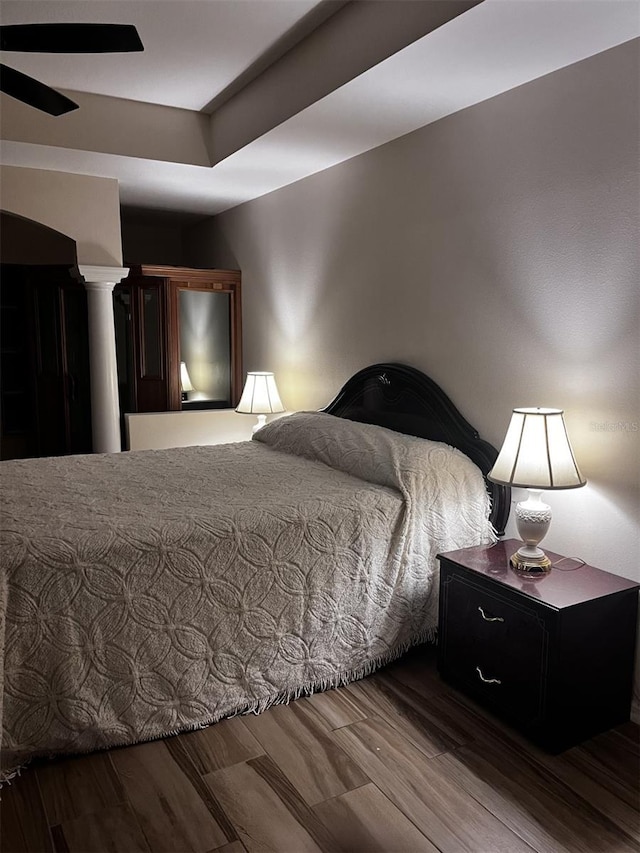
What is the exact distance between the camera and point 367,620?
2320mm

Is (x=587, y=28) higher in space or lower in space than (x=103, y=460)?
higher

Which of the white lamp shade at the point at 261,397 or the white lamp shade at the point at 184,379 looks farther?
the white lamp shade at the point at 184,379

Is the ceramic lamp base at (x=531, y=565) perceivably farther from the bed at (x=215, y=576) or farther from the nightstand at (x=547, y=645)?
the bed at (x=215, y=576)

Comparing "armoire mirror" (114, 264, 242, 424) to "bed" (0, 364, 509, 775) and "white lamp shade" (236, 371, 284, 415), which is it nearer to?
"white lamp shade" (236, 371, 284, 415)

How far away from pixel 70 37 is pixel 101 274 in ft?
8.13

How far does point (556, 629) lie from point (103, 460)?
7.03 feet

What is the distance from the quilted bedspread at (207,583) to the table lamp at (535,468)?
38 cm

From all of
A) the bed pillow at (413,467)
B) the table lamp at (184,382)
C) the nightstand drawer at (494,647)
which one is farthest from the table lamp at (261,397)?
the nightstand drawer at (494,647)

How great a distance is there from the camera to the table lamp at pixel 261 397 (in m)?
4.02

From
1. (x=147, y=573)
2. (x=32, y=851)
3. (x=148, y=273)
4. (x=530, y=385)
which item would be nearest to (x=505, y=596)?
(x=530, y=385)

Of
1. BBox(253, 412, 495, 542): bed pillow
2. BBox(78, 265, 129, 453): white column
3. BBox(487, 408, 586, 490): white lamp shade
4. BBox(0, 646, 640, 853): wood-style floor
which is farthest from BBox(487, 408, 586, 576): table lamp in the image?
BBox(78, 265, 129, 453): white column

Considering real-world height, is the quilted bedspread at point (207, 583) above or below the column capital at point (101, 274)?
below

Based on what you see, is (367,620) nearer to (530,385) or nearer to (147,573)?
(147,573)

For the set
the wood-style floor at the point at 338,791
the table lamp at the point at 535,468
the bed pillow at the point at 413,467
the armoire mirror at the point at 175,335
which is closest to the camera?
the wood-style floor at the point at 338,791
